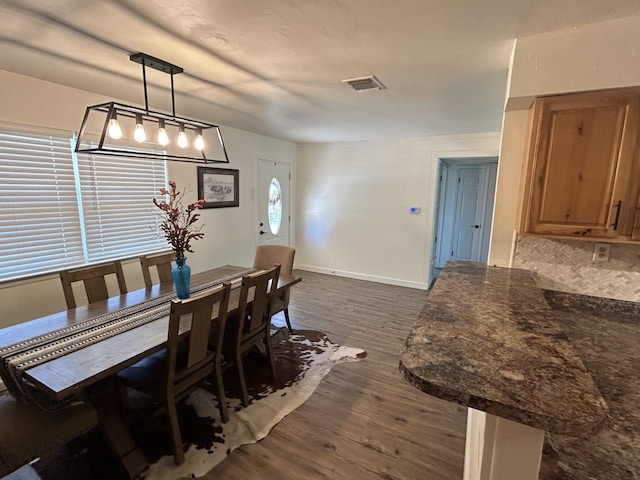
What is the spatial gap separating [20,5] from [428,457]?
128 inches

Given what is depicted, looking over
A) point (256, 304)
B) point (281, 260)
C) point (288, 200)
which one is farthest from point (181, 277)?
point (288, 200)

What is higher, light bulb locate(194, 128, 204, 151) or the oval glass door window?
light bulb locate(194, 128, 204, 151)

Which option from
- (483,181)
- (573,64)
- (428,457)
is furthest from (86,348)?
(483,181)

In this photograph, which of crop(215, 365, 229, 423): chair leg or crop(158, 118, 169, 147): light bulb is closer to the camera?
crop(158, 118, 169, 147): light bulb

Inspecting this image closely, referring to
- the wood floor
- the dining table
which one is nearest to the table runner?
the dining table

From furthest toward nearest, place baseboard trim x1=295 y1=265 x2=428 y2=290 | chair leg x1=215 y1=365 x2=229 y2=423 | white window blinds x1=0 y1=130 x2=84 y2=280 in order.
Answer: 1. baseboard trim x1=295 y1=265 x2=428 y2=290
2. white window blinds x1=0 y1=130 x2=84 y2=280
3. chair leg x1=215 y1=365 x2=229 y2=423

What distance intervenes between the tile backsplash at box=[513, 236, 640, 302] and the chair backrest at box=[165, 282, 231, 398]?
2004mm

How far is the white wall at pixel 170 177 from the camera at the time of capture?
2438mm

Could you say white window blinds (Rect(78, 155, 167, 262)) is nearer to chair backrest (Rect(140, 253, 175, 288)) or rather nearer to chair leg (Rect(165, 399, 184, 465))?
chair backrest (Rect(140, 253, 175, 288))

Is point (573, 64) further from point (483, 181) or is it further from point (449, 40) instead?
point (483, 181)

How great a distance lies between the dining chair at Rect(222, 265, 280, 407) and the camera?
2221 mm

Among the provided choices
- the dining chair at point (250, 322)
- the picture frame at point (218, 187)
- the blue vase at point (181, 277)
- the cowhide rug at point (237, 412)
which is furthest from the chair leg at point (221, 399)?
the picture frame at point (218, 187)

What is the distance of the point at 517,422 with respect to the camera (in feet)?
2.50

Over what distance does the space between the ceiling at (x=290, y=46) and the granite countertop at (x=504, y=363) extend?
138 centimetres
